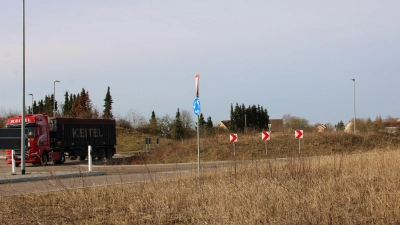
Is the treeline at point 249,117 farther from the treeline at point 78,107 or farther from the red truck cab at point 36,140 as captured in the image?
the red truck cab at point 36,140

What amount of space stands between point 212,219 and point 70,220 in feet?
7.91

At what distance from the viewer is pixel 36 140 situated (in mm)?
31266

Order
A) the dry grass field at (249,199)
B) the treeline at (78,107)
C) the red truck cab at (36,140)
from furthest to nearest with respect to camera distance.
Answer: the treeline at (78,107) → the red truck cab at (36,140) → the dry grass field at (249,199)

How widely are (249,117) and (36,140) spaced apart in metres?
80.9

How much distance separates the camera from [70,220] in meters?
7.55

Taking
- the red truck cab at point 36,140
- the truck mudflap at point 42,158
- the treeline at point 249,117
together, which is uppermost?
the treeline at point 249,117

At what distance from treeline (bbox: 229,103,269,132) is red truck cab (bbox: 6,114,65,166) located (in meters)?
70.9

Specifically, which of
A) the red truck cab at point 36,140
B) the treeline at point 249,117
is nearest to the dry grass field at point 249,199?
the red truck cab at point 36,140

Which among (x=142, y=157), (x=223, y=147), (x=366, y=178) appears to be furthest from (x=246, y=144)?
(x=366, y=178)

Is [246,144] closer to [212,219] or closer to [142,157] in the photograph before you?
[142,157]

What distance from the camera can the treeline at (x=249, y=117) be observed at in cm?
10510

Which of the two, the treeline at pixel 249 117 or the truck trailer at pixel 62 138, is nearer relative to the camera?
the truck trailer at pixel 62 138

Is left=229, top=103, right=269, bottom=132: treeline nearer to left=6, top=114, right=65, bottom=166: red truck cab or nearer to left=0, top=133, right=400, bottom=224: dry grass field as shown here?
left=6, top=114, right=65, bottom=166: red truck cab

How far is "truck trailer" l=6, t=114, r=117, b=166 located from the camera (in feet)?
102
